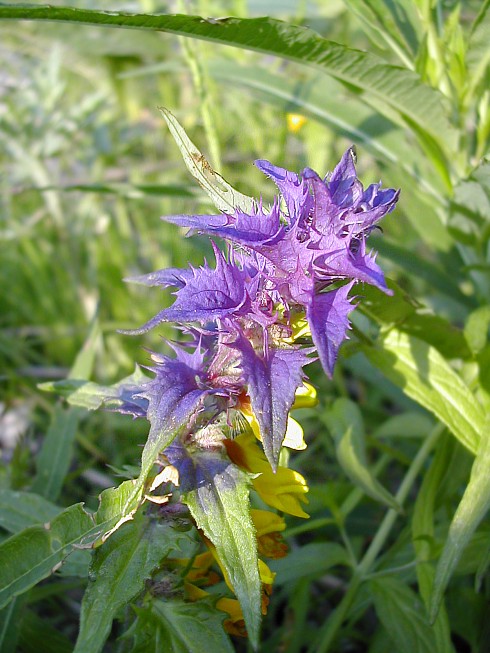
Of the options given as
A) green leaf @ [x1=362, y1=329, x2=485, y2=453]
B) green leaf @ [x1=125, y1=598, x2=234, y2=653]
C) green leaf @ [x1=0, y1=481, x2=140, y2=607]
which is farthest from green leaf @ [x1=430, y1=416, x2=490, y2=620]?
green leaf @ [x1=0, y1=481, x2=140, y2=607]

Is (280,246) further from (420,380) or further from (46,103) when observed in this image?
(46,103)

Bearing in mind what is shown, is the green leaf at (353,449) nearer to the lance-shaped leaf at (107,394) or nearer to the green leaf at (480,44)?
the lance-shaped leaf at (107,394)

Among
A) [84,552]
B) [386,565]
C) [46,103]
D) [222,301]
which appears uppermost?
[46,103]

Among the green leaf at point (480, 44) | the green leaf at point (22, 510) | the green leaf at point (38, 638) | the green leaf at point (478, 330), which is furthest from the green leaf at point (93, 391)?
the green leaf at point (480, 44)

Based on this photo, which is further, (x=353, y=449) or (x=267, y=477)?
(x=353, y=449)

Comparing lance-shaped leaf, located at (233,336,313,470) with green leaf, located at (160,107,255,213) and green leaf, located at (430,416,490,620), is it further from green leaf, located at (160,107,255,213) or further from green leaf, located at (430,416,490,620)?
green leaf, located at (430,416,490,620)

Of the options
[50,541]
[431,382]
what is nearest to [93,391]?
[50,541]

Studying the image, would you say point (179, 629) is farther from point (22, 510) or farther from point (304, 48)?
point (304, 48)

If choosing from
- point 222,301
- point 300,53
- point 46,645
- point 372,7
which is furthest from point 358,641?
point 372,7

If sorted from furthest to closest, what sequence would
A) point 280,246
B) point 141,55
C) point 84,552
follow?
point 141,55 → point 84,552 → point 280,246
